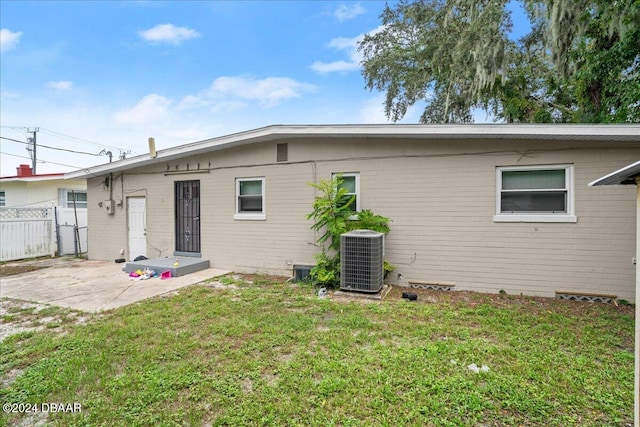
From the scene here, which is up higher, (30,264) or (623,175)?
(623,175)

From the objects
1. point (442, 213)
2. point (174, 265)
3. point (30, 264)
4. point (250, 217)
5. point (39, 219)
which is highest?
point (442, 213)

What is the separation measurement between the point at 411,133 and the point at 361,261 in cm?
248

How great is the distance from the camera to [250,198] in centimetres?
764

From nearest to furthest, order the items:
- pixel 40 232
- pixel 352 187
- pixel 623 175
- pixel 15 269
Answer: pixel 623 175
pixel 352 187
pixel 15 269
pixel 40 232

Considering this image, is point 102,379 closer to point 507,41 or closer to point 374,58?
point 507,41

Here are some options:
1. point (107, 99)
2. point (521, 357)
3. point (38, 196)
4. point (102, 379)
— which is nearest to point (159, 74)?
point (107, 99)

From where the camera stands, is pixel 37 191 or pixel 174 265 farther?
pixel 37 191

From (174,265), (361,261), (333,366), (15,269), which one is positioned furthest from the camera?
(15,269)

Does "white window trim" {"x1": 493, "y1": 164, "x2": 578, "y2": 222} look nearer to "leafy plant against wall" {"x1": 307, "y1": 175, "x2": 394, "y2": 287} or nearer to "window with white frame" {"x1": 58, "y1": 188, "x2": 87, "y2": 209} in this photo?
"leafy plant against wall" {"x1": 307, "y1": 175, "x2": 394, "y2": 287}

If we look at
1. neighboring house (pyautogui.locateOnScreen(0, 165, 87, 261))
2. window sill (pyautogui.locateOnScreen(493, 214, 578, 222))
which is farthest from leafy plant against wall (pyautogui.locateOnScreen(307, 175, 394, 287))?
neighboring house (pyautogui.locateOnScreen(0, 165, 87, 261))

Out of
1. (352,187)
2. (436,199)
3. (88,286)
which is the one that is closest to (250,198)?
(352,187)

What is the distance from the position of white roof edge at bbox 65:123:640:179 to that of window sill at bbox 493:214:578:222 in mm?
1268

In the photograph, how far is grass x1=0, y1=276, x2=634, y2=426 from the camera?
2.25 metres

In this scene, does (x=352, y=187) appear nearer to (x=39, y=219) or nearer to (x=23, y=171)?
(x=39, y=219)
